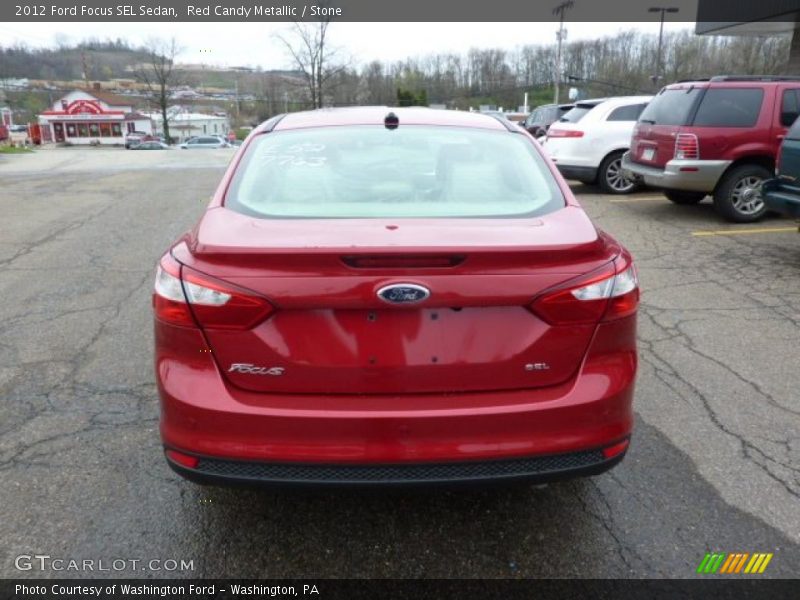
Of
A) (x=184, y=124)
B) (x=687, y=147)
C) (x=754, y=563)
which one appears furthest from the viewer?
Answer: (x=184, y=124)

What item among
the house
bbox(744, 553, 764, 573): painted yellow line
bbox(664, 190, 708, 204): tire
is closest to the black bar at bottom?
bbox(744, 553, 764, 573): painted yellow line

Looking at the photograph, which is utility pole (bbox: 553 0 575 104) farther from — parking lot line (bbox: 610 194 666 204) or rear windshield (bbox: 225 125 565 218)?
rear windshield (bbox: 225 125 565 218)

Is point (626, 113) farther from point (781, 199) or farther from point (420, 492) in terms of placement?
point (420, 492)

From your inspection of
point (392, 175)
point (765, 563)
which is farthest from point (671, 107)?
point (765, 563)

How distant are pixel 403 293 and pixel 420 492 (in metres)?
0.69

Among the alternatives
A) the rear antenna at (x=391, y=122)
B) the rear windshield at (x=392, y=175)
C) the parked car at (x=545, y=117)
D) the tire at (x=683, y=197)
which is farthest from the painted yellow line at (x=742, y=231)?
the parked car at (x=545, y=117)

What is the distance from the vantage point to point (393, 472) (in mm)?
2160

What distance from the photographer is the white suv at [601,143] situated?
11391 mm

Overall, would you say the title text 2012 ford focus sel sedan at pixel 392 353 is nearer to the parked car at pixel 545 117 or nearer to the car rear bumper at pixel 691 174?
the car rear bumper at pixel 691 174

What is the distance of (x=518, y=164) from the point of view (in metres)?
2.99

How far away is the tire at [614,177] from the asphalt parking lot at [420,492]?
643cm

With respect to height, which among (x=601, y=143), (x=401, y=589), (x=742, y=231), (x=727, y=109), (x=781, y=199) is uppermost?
(x=727, y=109)

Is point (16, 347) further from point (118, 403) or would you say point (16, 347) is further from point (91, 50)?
point (91, 50)

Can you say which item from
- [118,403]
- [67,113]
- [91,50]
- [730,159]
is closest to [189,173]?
[730,159]
